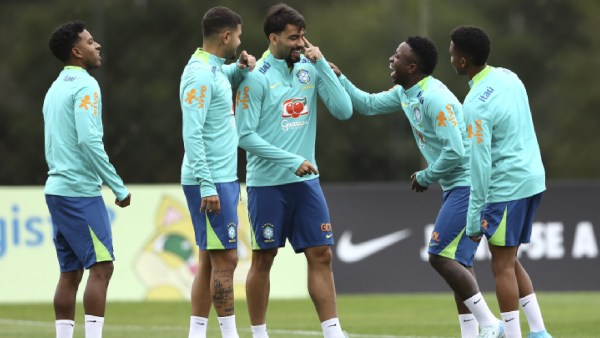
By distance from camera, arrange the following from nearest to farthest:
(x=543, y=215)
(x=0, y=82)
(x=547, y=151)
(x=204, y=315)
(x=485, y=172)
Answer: (x=485, y=172)
(x=204, y=315)
(x=543, y=215)
(x=0, y=82)
(x=547, y=151)

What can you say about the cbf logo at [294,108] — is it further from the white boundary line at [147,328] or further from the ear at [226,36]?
the white boundary line at [147,328]

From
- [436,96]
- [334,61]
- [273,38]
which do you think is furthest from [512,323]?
[334,61]

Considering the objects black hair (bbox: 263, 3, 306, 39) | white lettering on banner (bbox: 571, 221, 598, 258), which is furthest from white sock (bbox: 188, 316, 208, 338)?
white lettering on banner (bbox: 571, 221, 598, 258)

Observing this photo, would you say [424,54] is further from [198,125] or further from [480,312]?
[480,312]

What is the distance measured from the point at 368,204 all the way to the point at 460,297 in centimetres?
864

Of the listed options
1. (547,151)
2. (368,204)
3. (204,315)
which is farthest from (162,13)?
(204,315)

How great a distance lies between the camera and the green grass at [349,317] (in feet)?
40.4

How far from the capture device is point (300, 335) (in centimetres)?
1198

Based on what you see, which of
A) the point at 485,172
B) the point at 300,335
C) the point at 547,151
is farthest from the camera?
the point at 547,151

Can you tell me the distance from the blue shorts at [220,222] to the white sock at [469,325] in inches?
70.4

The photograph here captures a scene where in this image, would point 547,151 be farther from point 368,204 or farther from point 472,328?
point 472,328

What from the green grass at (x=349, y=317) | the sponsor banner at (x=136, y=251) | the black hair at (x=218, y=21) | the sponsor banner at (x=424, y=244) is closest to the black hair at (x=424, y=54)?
the black hair at (x=218, y=21)

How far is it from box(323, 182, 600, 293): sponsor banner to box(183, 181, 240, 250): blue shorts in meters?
8.75

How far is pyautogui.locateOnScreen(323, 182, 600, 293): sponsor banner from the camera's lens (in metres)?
18.0
